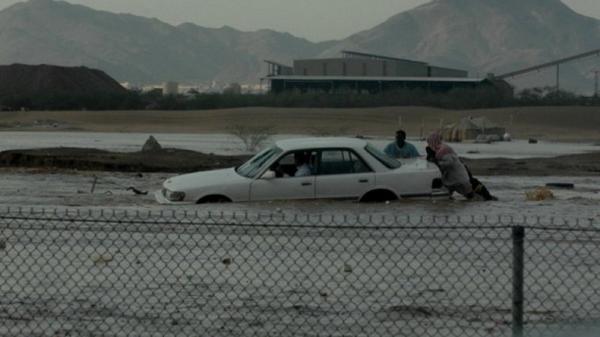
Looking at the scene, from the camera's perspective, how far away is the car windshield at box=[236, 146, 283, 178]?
66.9ft

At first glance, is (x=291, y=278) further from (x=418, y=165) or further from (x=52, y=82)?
(x=52, y=82)

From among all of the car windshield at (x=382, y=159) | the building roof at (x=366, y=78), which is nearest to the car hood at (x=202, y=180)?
the car windshield at (x=382, y=159)

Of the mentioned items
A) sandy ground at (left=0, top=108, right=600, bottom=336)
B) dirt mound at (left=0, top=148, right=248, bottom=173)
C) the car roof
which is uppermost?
the car roof

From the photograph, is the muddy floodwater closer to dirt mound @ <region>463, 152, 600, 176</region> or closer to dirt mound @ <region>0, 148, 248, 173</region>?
dirt mound @ <region>0, 148, 248, 173</region>

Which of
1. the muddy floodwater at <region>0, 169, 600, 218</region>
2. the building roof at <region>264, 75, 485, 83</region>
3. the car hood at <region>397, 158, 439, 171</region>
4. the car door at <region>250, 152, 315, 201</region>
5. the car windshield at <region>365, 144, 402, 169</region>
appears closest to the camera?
the muddy floodwater at <region>0, 169, 600, 218</region>

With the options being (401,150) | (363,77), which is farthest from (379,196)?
(363,77)

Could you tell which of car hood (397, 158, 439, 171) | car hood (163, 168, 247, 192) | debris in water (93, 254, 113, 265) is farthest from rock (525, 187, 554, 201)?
debris in water (93, 254, 113, 265)

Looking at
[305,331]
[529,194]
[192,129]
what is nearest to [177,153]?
[529,194]

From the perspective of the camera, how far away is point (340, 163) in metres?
20.5

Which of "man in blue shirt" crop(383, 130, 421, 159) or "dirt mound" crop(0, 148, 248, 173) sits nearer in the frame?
"man in blue shirt" crop(383, 130, 421, 159)

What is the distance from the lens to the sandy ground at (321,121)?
7875 cm

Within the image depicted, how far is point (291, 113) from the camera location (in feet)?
314

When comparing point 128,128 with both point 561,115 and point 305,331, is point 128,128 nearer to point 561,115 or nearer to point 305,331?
point 561,115

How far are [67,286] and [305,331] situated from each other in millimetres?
2902
